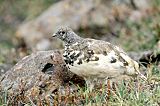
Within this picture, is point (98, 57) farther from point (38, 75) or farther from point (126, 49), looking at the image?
point (126, 49)

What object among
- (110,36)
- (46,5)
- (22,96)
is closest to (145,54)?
(22,96)

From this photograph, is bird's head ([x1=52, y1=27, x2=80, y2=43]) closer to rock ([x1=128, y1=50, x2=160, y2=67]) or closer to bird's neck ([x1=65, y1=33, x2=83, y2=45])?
bird's neck ([x1=65, y1=33, x2=83, y2=45])

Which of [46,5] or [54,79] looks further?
[46,5]

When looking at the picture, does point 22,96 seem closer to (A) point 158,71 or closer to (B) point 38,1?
(A) point 158,71

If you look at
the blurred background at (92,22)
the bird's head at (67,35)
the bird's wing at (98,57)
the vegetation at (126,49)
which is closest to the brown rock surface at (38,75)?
the vegetation at (126,49)

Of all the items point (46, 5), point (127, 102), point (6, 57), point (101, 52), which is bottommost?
point (127, 102)

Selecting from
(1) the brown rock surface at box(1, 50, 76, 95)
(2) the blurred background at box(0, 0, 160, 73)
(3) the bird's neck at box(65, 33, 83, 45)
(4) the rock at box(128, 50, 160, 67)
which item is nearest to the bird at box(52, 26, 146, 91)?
(3) the bird's neck at box(65, 33, 83, 45)
